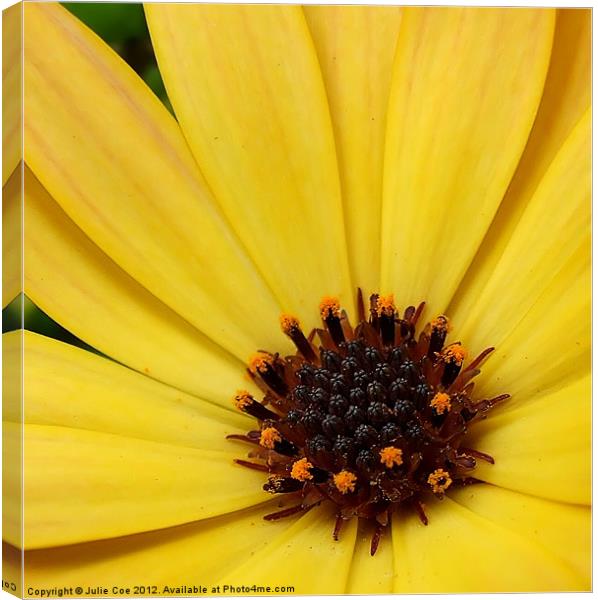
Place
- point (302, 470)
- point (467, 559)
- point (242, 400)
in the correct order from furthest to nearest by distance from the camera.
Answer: point (242, 400) → point (302, 470) → point (467, 559)

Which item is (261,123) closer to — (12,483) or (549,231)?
(549,231)

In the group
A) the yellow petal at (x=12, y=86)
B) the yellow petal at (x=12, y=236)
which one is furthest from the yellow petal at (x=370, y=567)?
the yellow petal at (x=12, y=86)

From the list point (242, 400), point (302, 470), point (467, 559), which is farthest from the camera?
point (242, 400)

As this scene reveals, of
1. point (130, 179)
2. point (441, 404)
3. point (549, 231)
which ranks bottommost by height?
point (441, 404)

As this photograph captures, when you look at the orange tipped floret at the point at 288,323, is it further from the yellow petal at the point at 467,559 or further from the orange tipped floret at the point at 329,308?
the yellow petal at the point at 467,559

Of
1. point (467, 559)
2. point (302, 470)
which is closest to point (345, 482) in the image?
point (302, 470)

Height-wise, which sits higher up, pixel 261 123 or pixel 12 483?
pixel 261 123

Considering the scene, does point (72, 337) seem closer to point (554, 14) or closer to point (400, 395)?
point (400, 395)
